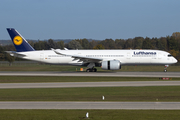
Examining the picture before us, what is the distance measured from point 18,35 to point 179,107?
125ft

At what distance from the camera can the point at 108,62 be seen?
139ft

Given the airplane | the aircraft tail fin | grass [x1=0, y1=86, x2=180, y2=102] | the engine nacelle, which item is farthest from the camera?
the aircraft tail fin

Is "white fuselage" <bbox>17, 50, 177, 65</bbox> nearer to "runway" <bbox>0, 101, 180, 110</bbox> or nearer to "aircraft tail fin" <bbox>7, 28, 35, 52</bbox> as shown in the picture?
"aircraft tail fin" <bbox>7, 28, 35, 52</bbox>

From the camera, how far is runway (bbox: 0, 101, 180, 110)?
15.0 metres

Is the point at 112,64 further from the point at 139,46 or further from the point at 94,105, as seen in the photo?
the point at 139,46

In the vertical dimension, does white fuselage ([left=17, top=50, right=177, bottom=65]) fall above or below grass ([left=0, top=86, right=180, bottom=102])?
above

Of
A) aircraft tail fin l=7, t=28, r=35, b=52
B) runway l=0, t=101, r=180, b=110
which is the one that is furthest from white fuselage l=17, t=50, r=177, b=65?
runway l=0, t=101, r=180, b=110

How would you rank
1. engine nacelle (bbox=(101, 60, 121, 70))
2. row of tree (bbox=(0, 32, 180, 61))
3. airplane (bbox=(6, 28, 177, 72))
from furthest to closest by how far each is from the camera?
row of tree (bbox=(0, 32, 180, 61)), airplane (bbox=(6, 28, 177, 72)), engine nacelle (bbox=(101, 60, 121, 70))
